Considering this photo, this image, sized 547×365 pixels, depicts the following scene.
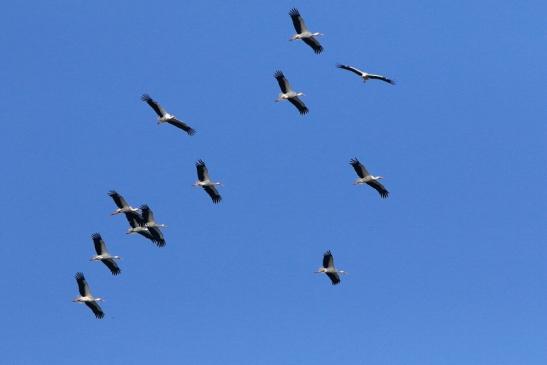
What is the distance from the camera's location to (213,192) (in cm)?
11756

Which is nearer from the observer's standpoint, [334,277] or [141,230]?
[334,277]

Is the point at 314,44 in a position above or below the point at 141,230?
above

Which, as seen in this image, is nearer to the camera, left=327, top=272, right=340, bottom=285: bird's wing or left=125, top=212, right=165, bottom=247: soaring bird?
left=327, top=272, right=340, bottom=285: bird's wing

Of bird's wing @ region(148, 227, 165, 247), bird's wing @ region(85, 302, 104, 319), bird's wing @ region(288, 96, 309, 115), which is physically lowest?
bird's wing @ region(85, 302, 104, 319)

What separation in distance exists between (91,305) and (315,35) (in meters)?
18.3

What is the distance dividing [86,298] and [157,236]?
4.74 m

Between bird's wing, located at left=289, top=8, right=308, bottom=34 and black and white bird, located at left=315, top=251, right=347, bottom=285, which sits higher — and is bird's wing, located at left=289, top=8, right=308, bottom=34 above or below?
above

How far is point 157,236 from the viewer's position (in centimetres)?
12069

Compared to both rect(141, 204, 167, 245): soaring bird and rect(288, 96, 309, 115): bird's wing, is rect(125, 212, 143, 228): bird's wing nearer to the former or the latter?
rect(141, 204, 167, 245): soaring bird

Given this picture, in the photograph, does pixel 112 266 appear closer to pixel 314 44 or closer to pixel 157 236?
pixel 157 236

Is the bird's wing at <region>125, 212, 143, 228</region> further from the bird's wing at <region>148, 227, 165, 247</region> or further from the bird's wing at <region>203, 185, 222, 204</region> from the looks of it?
the bird's wing at <region>203, 185, 222, 204</region>

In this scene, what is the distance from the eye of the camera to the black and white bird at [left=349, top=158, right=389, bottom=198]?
114875 mm

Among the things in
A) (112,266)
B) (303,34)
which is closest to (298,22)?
(303,34)

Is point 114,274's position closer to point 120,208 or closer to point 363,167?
point 120,208
